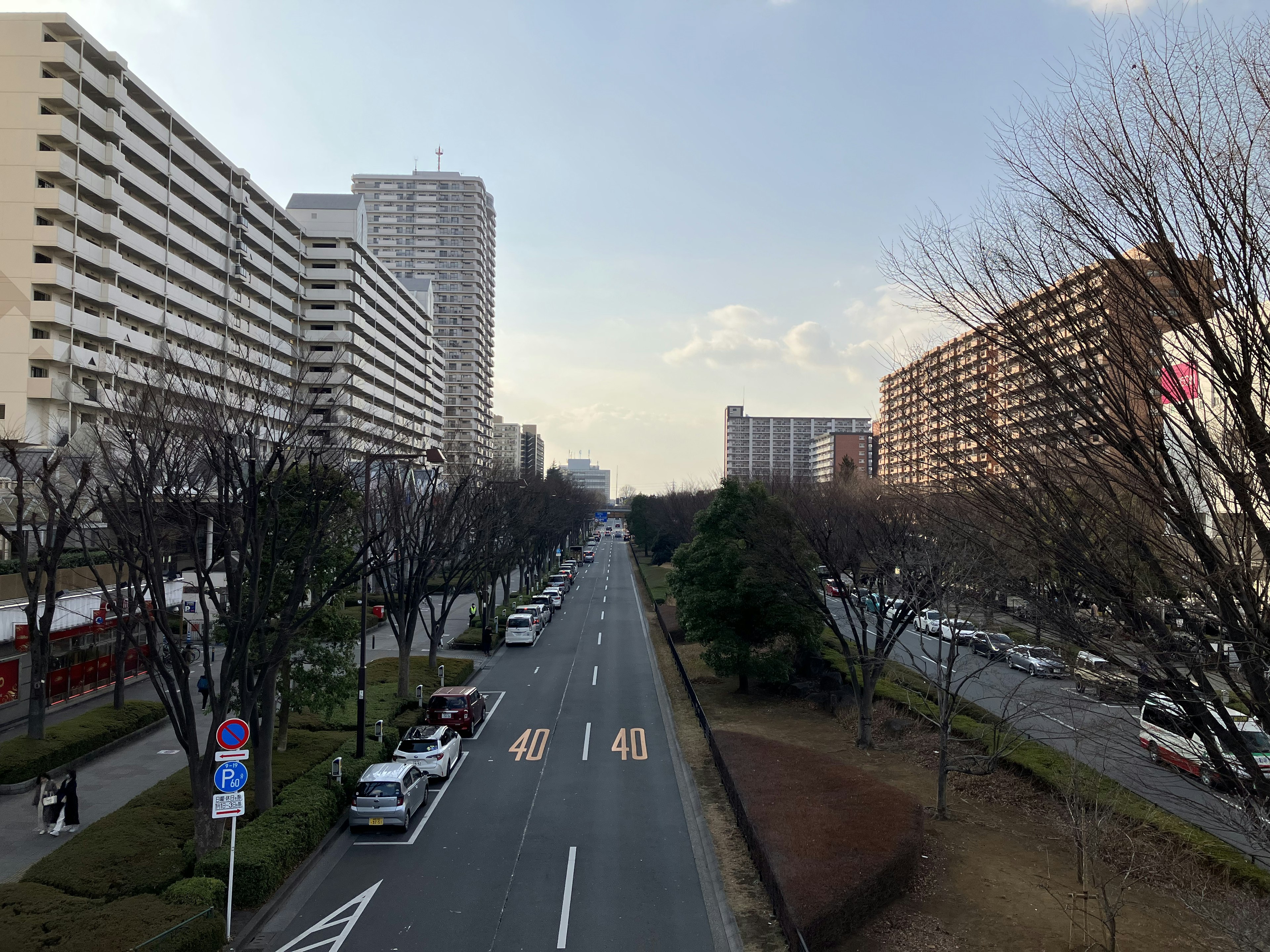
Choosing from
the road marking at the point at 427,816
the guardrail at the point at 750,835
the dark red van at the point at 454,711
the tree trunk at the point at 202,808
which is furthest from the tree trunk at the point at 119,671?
the guardrail at the point at 750,835

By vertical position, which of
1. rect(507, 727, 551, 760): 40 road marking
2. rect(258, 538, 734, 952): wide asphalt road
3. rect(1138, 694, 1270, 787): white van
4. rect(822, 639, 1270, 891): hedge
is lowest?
rect(507, 727, 551, 760): 40 road marking

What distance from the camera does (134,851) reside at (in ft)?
40.4

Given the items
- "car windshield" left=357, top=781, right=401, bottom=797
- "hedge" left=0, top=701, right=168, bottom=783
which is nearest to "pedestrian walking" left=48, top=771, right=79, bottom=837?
"hedge" left=0, top=701, right=168, bottom=783

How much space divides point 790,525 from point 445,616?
14.3m

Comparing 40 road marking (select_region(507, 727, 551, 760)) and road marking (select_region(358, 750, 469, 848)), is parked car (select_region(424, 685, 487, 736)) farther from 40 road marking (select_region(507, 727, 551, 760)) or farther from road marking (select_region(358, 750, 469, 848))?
road marking (select_region(358, 750, 469, 848))

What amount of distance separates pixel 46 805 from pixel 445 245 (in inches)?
4360

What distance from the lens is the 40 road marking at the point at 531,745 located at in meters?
19.8

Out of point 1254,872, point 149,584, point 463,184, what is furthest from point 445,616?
point 463,184

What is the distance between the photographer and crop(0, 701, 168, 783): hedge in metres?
16.5

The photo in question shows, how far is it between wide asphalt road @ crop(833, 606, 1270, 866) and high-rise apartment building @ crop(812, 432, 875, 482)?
81.1m

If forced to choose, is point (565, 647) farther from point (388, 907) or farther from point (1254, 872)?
point (1254, 872)

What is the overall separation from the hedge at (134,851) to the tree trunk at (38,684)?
14.6 ft

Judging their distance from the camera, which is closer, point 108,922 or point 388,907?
point 108,922

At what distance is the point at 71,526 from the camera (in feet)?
55.1
